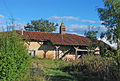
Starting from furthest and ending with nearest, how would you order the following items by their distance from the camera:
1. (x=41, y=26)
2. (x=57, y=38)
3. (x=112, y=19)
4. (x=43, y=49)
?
(x=41, y=26), (x=57, y=38), (x=43, y=49), (x=112, y=19)

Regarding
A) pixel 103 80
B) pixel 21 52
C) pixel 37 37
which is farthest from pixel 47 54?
pixel 21 52

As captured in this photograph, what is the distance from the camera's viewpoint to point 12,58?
5.64m

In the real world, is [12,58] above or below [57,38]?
below

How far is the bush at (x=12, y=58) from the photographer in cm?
550

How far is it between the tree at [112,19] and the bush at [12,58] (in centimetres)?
410

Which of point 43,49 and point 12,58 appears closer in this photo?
point 12,58

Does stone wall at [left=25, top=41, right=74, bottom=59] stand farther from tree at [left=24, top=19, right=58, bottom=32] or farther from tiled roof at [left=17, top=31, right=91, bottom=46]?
tree at [left=24, top=19, right=58, bottom=32]

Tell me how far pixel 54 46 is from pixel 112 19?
1691 centimetres

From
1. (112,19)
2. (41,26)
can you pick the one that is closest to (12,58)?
(112,19)

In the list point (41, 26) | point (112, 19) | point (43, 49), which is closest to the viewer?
point (112, 19)

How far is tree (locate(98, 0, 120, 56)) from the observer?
7.26 meters

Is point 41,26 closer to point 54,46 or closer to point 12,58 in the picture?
point 54,46

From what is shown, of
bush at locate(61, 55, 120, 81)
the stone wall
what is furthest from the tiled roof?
bush at locate(61, 55, 120, 81)

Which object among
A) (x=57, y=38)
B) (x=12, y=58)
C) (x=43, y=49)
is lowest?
(x=12, y=58)
